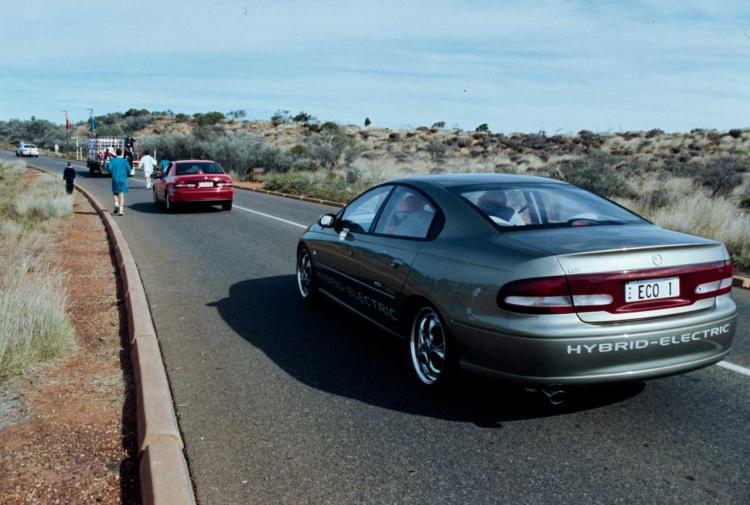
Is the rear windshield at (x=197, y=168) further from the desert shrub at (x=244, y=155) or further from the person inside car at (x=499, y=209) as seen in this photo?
the desert shrub at (x=244, y=155)

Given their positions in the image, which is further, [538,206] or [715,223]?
[715,223]

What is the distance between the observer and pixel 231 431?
14.1ft

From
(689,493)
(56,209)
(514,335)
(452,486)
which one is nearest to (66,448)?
(452,486)

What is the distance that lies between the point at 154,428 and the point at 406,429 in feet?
4.97

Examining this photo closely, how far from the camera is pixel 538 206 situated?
5.14 meters

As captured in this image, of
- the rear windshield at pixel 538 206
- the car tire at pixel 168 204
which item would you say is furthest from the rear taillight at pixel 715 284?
the car tire at pixel 168 204

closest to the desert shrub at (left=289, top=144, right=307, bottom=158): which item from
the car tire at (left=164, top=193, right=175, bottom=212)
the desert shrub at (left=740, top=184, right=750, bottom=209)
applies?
the car tire at (left=164, top=193, right=175, bottom=212)

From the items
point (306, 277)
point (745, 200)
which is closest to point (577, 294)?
point (306, 277)

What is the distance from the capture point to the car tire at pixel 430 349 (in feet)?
15.2

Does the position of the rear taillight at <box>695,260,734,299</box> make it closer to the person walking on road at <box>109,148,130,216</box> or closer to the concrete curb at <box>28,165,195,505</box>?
the concrete curb at <box>28,165,195,505</box>

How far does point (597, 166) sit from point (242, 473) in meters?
17.9

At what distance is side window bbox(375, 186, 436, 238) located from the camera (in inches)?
205

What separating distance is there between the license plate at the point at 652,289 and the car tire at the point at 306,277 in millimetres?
4010

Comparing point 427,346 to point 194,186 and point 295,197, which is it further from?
point 295,197
